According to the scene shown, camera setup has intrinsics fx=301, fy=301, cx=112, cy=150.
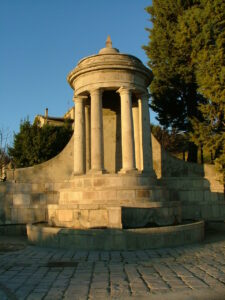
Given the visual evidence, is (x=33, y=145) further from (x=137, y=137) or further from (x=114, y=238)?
(x=114, y=238)

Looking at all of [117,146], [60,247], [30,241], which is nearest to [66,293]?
[60,247]

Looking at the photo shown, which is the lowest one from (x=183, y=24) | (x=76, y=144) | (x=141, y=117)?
(x=76, y=144)

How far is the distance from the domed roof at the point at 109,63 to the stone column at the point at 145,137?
1.14 m

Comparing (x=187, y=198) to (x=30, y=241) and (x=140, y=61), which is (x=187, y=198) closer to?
(x=140, y=61)

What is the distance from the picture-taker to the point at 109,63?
11.4 meters

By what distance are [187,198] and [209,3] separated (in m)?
9.72

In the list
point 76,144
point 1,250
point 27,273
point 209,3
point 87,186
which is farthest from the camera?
point 209,3

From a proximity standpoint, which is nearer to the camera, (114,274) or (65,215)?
(114,274)

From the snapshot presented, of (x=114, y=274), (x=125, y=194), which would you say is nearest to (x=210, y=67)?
(x=125, y=194)

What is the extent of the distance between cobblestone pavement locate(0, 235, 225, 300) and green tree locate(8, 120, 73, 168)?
14.1 meters

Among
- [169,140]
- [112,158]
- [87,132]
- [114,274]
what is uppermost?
[169,140]

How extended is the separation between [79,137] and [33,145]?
1071 cm

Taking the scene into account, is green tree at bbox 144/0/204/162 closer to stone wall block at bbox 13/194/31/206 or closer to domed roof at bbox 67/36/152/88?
domed roof at bbox 67/36/152/88

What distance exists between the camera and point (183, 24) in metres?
15.6
